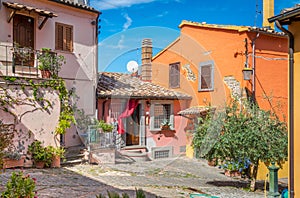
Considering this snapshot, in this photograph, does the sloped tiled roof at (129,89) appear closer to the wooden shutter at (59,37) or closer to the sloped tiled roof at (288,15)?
the wooden shutter at (59,37)

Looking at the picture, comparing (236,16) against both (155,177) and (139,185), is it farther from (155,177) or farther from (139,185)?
(139,185)

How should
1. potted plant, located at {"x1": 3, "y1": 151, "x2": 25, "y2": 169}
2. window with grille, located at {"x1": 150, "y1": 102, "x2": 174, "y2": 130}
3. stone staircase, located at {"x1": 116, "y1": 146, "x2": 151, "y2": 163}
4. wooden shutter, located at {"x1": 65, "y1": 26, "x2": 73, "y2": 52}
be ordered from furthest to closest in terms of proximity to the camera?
window with grille, located at {"x1": 150, "y1": 102, "x2": 174, "y2": 130} < stone staircase, located at {"x1": 116, "y1": 146, "x2": 151, "y2": 163} < wooden shutter, located at {"x1": 65, "y1": 26, "x2": 73, "y2": 52} < potted plant, located at {"x1": 3, "y1": 151, "x2": 25, "y2": 169}

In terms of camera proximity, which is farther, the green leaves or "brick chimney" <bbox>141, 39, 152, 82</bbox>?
"brick chimney" <bbox>141, 39, 152, 82</bbox>

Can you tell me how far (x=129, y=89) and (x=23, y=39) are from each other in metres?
5.55

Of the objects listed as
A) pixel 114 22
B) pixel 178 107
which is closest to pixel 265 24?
pixel 178 107

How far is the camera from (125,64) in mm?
12703

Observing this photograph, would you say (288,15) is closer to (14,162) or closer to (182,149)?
(14,162)

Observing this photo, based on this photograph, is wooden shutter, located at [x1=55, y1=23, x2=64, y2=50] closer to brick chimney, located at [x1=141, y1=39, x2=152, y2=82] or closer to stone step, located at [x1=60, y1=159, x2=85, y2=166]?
brick chimney, located at [x1=141, y1=39, x2=152, y2=82]

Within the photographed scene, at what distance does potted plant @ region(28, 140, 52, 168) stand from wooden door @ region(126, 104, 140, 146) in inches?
238

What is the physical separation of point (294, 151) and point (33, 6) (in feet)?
36.1

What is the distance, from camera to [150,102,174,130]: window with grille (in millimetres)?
16438

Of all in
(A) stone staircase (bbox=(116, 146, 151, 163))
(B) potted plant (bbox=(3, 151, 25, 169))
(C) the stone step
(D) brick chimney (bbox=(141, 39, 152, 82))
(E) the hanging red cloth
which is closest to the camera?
(B) potted plant (bbox=(3, 151, 25, 169))

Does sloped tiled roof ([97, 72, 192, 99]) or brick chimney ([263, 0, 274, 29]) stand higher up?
brick chimney ([263, 0, 274, 29])

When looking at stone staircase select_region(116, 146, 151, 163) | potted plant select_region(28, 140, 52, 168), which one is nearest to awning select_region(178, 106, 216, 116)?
stone staircase select_region(116, 146, 151, 163)
